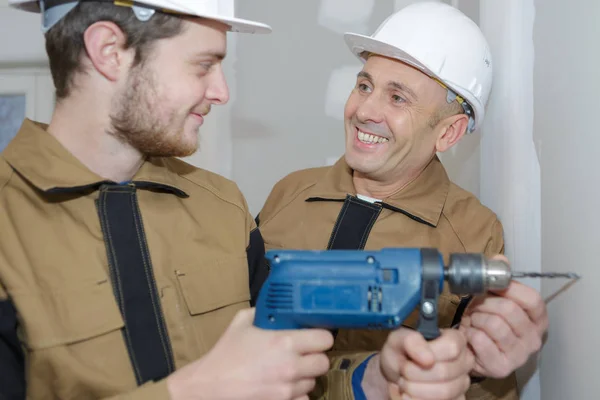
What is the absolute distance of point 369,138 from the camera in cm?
182

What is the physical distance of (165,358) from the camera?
4.26ft

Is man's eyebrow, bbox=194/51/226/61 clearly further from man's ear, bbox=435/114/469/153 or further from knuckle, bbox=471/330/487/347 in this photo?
knuckle, bbox=471/330/487/347

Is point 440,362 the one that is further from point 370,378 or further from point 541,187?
point 541,187

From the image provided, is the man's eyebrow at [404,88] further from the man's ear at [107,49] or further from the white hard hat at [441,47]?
the man's ear at [107,49]

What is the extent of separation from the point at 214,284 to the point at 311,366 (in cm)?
35

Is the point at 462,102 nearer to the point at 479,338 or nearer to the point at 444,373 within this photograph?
the point at 479,338

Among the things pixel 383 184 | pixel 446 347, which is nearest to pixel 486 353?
pixel 446 347

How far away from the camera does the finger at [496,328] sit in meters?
1.33

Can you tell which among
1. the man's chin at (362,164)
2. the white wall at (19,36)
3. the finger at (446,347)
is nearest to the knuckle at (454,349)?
the finger at (446,347)

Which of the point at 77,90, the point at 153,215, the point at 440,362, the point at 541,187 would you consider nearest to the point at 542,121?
the point at 541,187

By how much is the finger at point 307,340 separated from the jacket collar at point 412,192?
665 mm

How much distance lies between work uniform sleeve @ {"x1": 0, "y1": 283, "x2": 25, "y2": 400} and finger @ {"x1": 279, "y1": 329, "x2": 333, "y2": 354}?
1.60 ft

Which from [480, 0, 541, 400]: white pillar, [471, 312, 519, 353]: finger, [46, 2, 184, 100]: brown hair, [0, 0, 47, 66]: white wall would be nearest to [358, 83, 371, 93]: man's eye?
[480, 0, 541, 400]: white pillar

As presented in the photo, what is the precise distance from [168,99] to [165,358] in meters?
0.55
